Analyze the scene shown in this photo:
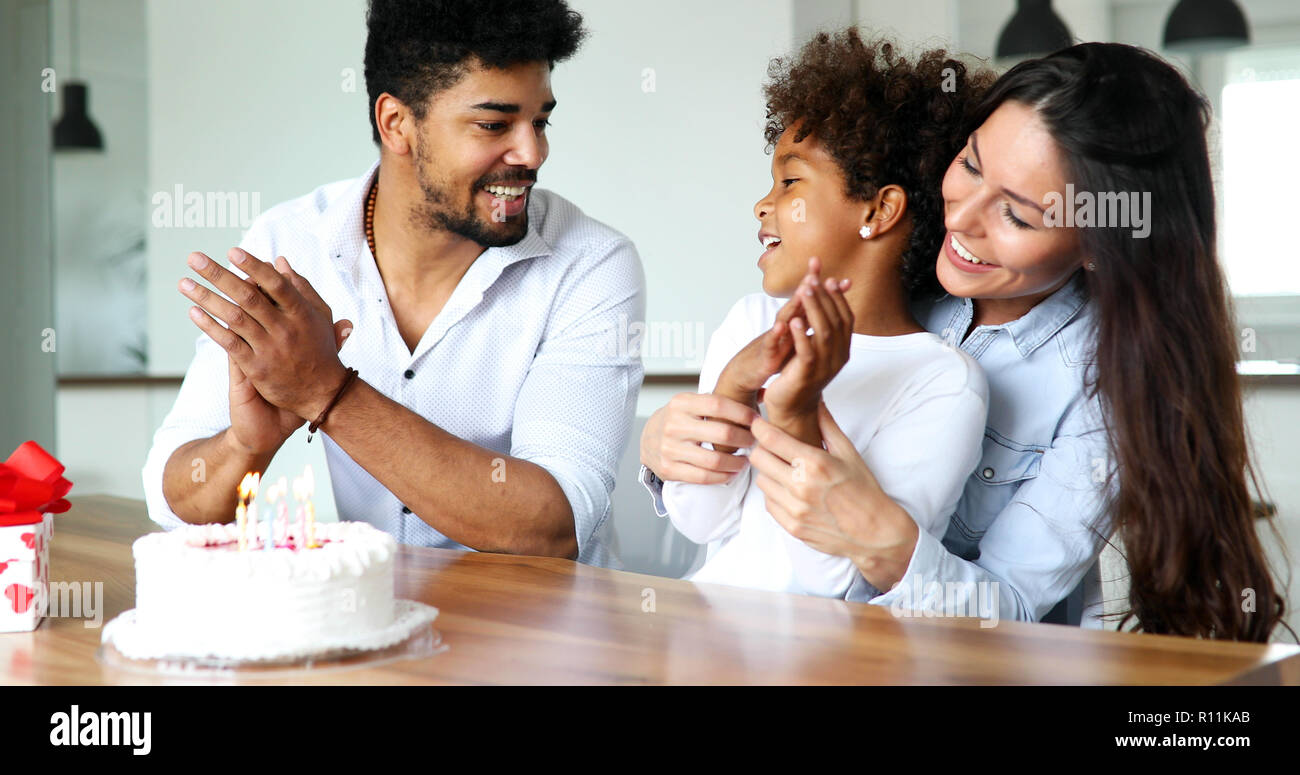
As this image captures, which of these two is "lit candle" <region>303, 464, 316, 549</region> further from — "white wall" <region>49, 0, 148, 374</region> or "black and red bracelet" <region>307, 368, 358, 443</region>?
"white wall" <region>49, 0, 148, 374</region>

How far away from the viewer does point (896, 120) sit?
149 cm

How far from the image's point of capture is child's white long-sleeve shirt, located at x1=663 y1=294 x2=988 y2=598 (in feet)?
4.23

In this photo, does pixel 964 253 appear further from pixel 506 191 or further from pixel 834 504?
pixel 506 191

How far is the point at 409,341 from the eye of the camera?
194 centimetres

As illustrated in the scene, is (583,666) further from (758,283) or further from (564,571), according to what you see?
(758,283)

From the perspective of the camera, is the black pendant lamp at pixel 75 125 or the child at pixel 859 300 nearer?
the child at pixel 859 300

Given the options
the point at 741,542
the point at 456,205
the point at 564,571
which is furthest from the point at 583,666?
the point at 456,205

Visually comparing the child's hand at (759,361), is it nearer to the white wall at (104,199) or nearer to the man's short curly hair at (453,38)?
the man's short curly hair at (453,38)

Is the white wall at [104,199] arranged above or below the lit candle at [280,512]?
above

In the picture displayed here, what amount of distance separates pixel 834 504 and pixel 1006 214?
0.41m

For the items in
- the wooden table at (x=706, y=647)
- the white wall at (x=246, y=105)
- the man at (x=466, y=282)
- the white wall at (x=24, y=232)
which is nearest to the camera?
the wooden table at (x=706, y=647)

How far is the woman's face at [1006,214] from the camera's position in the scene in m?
1.32

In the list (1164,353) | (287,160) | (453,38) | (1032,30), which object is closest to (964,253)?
(1164,353)

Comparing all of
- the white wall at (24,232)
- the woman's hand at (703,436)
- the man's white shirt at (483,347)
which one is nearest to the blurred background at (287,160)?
the white wall at (24,232)
